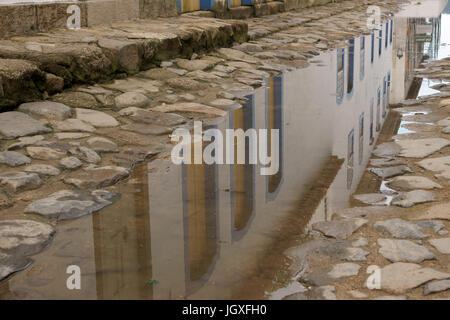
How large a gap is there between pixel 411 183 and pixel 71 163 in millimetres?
1885

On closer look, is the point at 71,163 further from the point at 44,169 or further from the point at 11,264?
the point at 11,264

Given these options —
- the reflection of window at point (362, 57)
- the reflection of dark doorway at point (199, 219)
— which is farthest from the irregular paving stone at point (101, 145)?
the reflection of window at point (362, 57)

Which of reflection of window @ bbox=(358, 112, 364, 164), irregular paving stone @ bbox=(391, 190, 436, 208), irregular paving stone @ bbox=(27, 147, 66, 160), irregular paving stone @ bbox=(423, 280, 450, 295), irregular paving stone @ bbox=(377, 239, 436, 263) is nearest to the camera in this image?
irregular paving stone @ bbox=(423, 280, 450, 295)

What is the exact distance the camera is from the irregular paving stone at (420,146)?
3922 mm

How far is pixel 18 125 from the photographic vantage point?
4.08 metres

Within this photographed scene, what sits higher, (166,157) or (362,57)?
(362,57)

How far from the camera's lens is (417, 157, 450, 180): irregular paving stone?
11.4 feet

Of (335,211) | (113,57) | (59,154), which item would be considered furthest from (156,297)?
(113,57)

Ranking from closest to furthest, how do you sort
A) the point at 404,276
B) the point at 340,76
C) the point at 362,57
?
1. the point at 404,276
2. the point at 340,76
3. the point at 362,57

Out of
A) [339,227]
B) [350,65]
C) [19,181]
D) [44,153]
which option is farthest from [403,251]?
[350,65]

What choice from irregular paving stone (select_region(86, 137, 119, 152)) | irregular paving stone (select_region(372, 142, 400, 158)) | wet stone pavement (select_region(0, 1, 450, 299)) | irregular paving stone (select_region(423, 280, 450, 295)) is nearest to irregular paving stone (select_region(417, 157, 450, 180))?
wet stone pavement (select_region(0, 1, 450, 299))

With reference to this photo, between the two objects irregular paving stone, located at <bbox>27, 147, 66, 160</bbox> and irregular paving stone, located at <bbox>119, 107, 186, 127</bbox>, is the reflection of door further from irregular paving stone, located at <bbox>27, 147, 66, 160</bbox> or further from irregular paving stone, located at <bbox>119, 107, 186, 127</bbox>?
irregular paving stone, located at <bbox>27, 147, 66, 160</bbox>

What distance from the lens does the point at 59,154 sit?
12.2 ft

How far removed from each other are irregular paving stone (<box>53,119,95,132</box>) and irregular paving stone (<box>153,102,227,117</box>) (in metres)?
0.74
